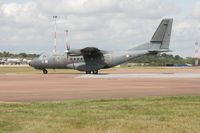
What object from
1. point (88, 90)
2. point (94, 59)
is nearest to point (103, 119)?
point (88, 90)

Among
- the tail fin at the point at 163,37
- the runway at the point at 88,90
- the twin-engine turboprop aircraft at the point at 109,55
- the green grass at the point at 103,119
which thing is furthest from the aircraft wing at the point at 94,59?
the green grass at the point at 103,119

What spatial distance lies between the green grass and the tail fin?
4517 cm

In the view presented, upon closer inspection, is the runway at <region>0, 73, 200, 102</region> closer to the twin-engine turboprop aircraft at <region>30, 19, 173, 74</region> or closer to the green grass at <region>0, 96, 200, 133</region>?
the green grass at <region>0, 96, 200, 133</region>

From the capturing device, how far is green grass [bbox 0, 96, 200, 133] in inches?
449

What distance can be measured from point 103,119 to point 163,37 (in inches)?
1959

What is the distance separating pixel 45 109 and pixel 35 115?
70.5 inches

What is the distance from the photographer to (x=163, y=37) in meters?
61.9

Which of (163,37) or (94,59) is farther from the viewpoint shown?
(163,37)

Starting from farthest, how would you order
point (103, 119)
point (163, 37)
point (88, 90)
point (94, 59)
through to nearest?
1. point (163, 37)
2. point (94, 59)
3. point (88, 90)
4. point (103, 119)

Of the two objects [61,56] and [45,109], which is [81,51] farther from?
[45,109]

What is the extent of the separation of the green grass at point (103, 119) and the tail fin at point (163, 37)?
148 feet

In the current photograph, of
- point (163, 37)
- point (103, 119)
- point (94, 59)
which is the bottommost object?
point (103, 119)

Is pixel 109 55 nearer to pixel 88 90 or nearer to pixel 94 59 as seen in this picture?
pixel 94 59

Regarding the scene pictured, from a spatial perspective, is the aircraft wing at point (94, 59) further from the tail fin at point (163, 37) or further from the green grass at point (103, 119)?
the green grass at point (103, 119)
